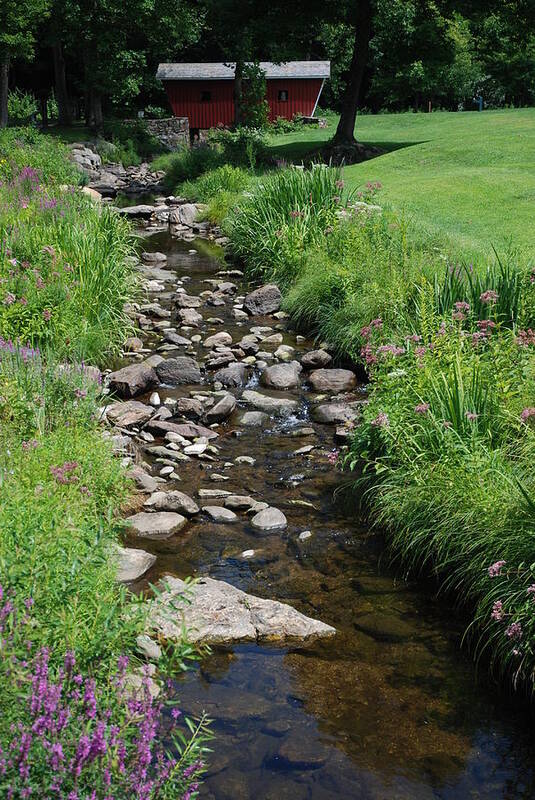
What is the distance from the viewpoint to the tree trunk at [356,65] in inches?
960

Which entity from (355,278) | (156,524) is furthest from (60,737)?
(355,278)

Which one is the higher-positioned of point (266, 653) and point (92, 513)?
point (92, 513)

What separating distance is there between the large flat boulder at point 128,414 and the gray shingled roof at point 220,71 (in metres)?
41.6

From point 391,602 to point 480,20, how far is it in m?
23.5

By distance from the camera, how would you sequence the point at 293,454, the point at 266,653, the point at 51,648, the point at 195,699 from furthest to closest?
the point at 293,454 → the point at 266,653 → the point at 195,699 → the point at 51,648

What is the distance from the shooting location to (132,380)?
8852mm

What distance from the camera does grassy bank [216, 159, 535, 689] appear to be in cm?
471

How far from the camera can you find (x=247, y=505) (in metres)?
6.50

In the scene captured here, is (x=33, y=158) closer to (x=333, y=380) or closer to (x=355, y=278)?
(x=355, y=278)

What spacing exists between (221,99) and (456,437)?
46886mm

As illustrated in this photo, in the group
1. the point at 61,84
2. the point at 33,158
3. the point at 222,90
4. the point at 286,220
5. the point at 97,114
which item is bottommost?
the point at 286,220

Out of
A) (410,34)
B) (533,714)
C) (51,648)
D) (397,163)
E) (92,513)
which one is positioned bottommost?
(533,714)

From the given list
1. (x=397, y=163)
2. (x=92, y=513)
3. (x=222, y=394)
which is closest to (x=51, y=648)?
(x=92, y=513)

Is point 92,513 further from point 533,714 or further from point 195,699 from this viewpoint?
point 533,714
